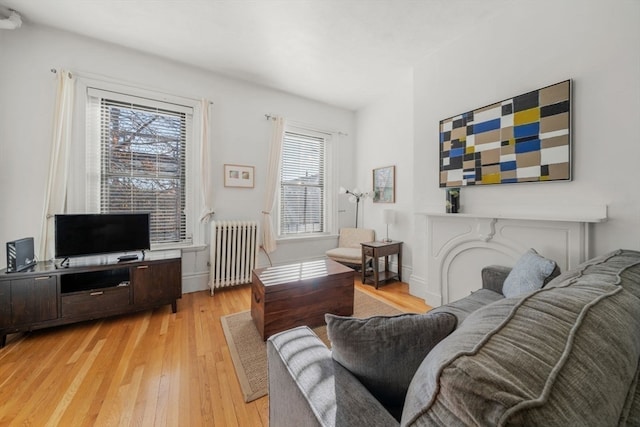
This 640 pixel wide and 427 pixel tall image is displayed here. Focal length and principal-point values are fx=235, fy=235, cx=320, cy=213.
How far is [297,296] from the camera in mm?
2062

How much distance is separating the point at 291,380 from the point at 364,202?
3.68 metres

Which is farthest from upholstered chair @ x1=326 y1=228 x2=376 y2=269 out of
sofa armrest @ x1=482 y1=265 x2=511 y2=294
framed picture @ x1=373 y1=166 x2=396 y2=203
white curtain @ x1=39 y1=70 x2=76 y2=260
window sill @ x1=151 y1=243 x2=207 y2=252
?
white curtain @ x1=39 y1=70 x2=76 y2=260

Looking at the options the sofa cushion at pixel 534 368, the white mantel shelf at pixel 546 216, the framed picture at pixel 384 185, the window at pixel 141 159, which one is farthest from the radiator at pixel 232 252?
the sofa cushion at pixel 534 368

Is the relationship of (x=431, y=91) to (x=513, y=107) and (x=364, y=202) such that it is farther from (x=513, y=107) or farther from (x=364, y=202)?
(x=364, y=202)

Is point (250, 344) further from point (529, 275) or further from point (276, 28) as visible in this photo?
point (276, 28)

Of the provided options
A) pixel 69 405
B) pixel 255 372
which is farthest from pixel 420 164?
pixel 69 405

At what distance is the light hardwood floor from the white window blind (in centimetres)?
194

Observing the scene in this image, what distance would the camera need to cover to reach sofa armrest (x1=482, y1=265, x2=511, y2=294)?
1.82 metres

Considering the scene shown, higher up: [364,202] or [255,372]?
[364,202]

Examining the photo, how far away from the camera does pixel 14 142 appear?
2.26 metres

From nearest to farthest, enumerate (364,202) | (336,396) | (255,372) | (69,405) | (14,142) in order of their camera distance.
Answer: (336,396) < (69,405) < (255,372) < (14,142) < (364,202)

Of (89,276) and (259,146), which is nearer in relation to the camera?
(89,276)

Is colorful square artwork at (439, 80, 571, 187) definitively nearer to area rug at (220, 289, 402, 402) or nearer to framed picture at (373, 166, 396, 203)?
framed picture at (373, 166, 396, 203)

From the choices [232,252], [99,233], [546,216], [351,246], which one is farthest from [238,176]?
[546,216]
